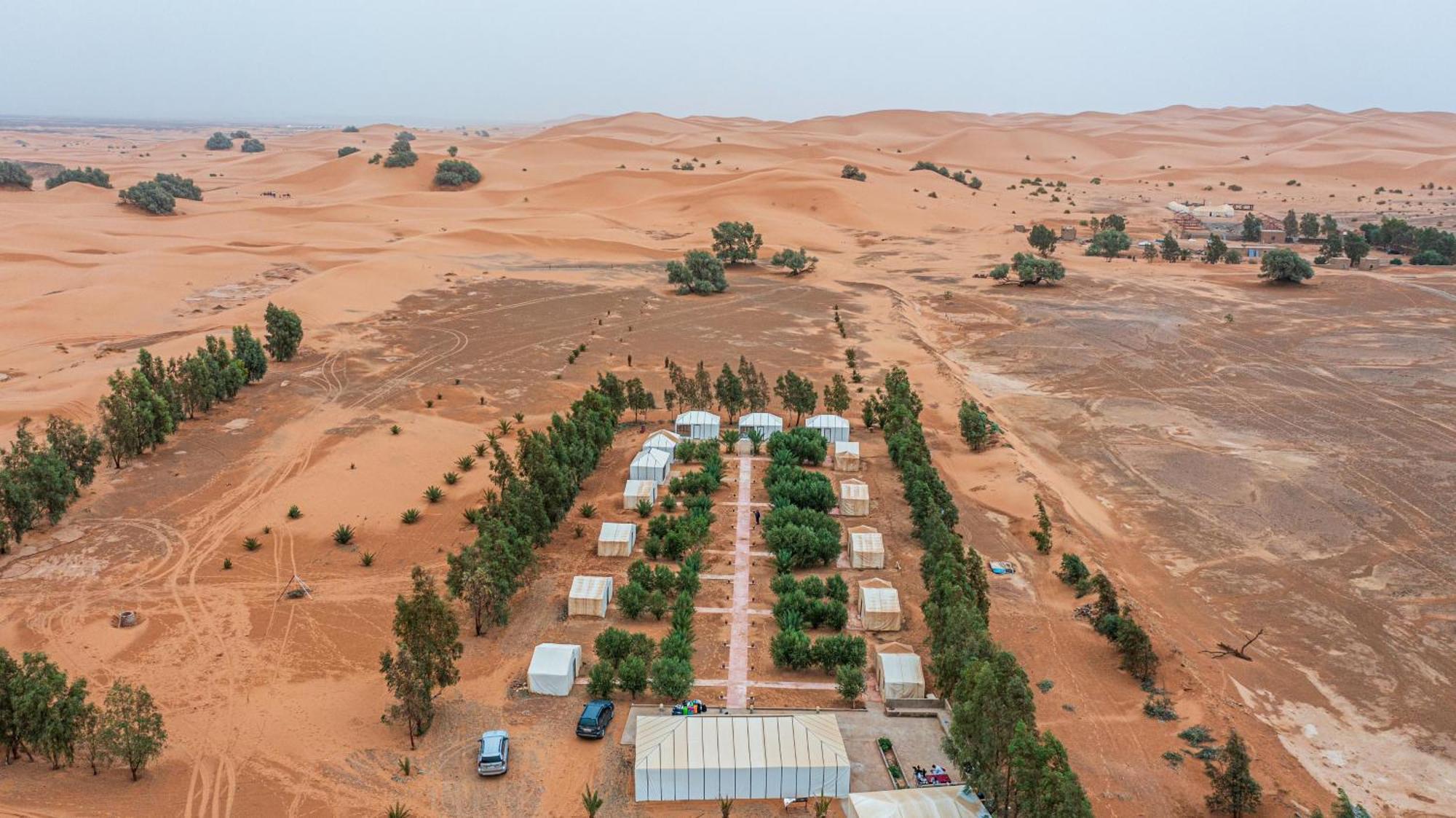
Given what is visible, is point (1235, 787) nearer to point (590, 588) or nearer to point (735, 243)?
point (590, 588)

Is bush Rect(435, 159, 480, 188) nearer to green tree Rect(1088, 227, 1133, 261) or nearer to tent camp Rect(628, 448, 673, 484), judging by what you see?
green tree Rect(1088, 227, 1133, 261)

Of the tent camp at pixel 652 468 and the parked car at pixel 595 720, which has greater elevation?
the tent camp at pixel 652 468

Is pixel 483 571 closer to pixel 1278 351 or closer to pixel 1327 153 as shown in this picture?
pixel 1278 351

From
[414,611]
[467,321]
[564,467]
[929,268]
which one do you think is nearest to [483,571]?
[414,611]

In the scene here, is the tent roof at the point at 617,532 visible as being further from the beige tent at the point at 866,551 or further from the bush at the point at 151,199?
the bush at the point at 151,199

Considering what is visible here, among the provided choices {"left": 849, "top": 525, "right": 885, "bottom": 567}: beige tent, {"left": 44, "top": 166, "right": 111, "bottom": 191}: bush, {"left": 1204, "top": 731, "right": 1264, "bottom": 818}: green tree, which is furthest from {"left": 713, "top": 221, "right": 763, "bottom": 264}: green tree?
{"left": 44, "top": 166, "right": 111, "bottom": 191}: bush

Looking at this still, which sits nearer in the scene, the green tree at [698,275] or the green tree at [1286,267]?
the green tree at [698,275]

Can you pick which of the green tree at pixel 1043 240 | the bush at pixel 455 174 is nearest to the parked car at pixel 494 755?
the green tree at pixel 1043 240
